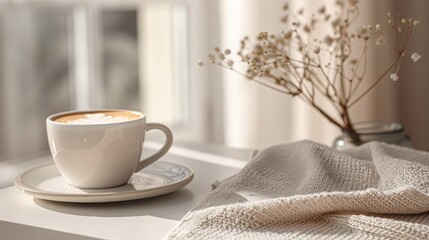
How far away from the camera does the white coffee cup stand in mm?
971

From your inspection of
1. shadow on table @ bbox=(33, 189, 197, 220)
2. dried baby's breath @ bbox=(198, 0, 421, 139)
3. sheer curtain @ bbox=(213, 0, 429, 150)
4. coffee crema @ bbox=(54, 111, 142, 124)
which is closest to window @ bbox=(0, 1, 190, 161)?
sheer curtain @ bbox=(213, 0, 429, 150)

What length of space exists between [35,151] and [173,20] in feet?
1.80

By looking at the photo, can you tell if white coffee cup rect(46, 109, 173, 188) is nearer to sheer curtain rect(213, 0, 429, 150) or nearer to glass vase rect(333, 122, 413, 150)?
glass vase rect(333, 122, 413, 150)

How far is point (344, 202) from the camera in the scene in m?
0.85

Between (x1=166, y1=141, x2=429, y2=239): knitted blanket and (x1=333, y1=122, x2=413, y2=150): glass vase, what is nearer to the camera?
(x1=166, y1=141, x2=429, y2=239): knitted blanket

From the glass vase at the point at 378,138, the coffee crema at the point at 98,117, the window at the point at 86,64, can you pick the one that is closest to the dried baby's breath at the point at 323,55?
the glass vase at the point at 378,138

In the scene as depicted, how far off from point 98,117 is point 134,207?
0.47 feet

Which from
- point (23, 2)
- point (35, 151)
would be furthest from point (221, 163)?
point (35, 151)

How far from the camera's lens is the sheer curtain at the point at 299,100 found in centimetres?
195

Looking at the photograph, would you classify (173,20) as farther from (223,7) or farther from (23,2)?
(23,2)

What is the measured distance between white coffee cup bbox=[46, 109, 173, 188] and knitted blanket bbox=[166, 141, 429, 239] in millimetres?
126

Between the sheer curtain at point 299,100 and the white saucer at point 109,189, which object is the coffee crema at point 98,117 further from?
the sheer curtain at point 299,100

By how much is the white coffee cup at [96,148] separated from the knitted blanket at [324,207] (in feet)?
0.41

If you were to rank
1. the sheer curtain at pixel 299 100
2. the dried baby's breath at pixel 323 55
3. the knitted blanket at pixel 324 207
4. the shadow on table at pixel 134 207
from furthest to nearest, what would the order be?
the sheer curtain at pixel 299 100
the dried baby's breath at pixel 323 55
the shadow on table at pixel 134 207
the knitted blanket at pixel 324 207
